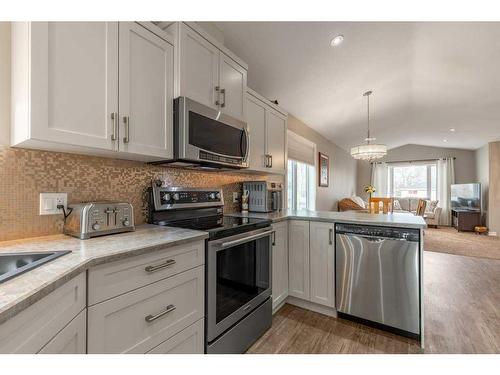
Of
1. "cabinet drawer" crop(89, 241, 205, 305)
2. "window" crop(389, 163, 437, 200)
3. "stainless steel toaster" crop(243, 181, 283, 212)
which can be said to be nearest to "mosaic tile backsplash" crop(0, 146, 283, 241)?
"cabinet drawer" crop(89, 241, 205, 305)

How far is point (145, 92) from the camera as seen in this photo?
140 cm

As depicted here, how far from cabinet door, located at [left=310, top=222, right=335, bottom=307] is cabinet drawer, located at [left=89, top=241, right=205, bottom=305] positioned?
1.23 metres

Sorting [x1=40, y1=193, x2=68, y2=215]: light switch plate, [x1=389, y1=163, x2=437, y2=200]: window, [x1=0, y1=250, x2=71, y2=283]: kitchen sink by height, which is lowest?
[x1=0, y1=250, x2=71, y2=283]: kitchen sink

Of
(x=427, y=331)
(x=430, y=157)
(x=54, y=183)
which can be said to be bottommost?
(x=427, y=331)

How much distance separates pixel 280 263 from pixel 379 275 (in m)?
0.80

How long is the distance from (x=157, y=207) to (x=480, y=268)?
4476 millimetres

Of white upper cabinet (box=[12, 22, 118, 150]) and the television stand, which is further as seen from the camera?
the television stand

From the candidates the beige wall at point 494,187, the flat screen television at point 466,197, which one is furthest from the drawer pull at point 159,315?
the flat screen television at point 466,197

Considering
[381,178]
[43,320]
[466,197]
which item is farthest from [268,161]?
[381,178]

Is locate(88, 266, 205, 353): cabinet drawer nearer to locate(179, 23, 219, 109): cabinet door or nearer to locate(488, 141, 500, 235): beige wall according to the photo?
locate(179, 23, 219, 109): cabinet door

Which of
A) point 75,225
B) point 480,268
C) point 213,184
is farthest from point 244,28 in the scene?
point 480,268

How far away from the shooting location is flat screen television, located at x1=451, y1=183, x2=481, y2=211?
6.46m

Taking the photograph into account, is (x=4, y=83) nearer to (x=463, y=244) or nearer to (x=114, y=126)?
(x=114, y=126)
